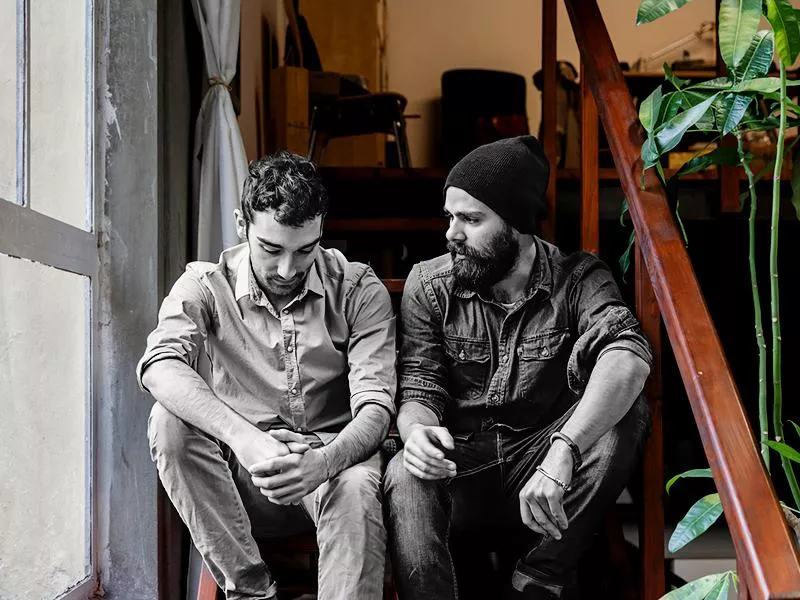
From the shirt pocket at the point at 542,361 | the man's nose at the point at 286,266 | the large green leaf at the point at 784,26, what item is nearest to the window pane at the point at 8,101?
the man's nose at the point at 286,266

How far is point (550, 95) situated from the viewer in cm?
268

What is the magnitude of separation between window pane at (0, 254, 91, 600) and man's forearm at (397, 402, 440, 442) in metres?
0.76

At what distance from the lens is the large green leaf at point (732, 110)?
179 centimetres

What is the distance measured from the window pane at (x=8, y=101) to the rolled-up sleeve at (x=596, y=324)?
1187 mm

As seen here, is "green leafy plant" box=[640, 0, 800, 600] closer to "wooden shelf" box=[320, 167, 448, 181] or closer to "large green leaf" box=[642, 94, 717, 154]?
"large green leaf" box=[642, 94, 717, 154]

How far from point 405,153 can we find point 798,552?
3645mm

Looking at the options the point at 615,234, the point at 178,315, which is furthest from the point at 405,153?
the point at 178,315

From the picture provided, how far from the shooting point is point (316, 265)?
2170 millimetres

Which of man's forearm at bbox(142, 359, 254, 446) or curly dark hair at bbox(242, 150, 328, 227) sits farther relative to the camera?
curly dark hair at bbox(242, 150, 328, 227)

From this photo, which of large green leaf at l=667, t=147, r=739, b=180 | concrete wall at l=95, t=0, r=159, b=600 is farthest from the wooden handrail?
concrete wall at l=95, t=0, r=159, b=600

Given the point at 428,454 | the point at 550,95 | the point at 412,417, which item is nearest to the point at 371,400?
the point at 412,417

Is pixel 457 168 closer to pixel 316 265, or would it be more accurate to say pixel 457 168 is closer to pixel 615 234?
pixel 316 265

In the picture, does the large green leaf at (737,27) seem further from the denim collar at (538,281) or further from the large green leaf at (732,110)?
the denim collar at (538,281)

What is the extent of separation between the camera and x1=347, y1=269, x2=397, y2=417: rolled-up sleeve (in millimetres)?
2002
